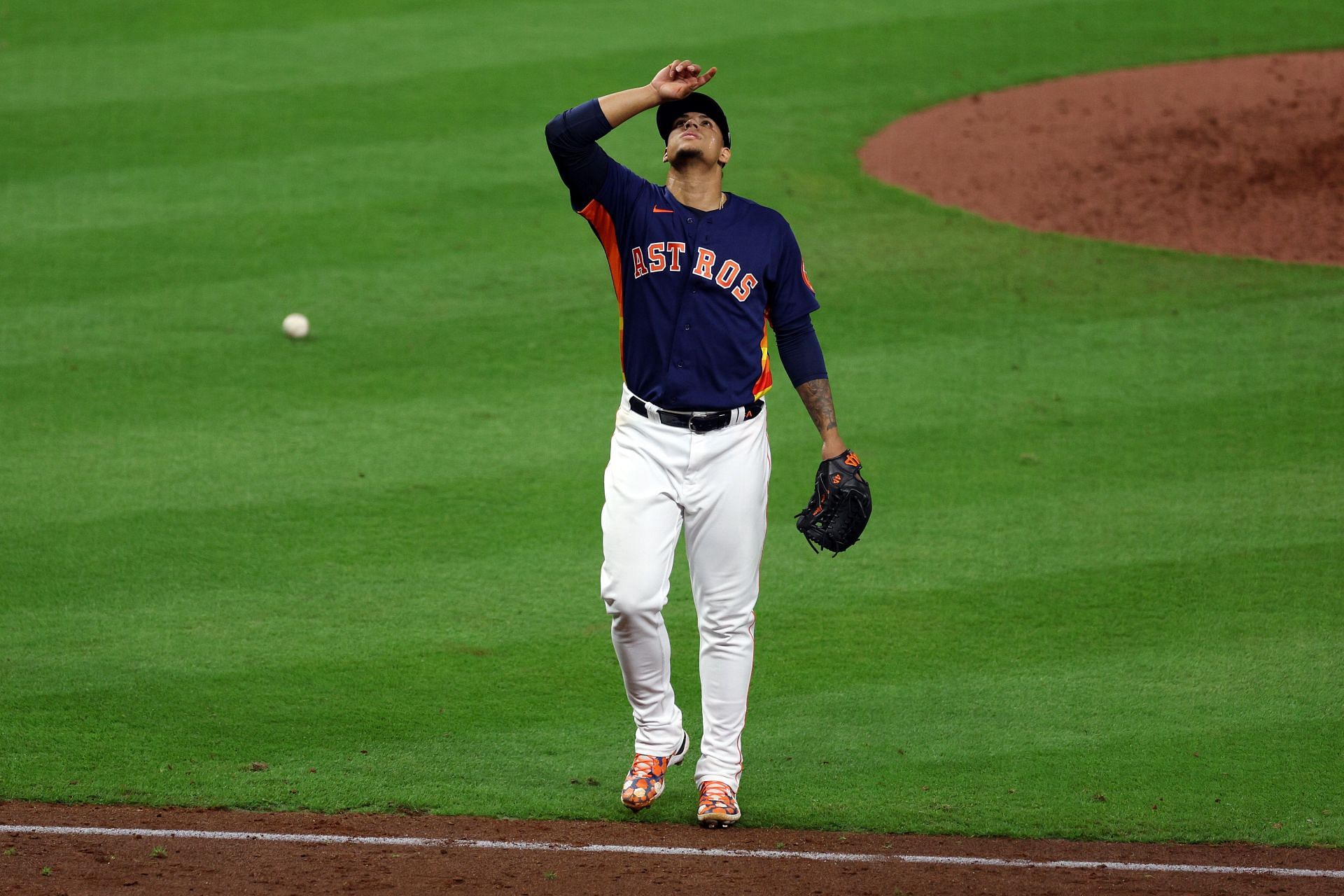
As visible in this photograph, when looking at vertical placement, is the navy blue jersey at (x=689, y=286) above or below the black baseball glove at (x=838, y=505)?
above

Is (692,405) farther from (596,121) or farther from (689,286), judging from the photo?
(596,121)

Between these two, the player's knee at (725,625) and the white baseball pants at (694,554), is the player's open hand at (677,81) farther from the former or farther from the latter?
the player's knee at (725,625)

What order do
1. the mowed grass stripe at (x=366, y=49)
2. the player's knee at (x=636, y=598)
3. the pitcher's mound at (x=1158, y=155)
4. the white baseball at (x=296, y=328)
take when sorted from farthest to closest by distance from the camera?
the mowed grass stripe at (x=366, y=49)
the pitcher's mound at (x=1158, y=155)
the white baseball at (x=296, y=328)
the player's knee at (x=636, y=598)

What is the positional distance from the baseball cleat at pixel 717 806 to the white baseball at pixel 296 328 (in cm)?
526

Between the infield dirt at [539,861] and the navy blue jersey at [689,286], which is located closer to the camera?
the infield dirt at [539,861]

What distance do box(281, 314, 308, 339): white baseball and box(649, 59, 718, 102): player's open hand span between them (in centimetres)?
511

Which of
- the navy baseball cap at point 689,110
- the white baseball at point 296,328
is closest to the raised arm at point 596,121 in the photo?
the navy baseball cap at point 689,110

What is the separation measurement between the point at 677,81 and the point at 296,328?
203 inches

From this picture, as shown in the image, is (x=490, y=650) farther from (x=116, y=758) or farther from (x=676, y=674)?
(x=116, y=758)

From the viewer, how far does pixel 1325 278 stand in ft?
34.1

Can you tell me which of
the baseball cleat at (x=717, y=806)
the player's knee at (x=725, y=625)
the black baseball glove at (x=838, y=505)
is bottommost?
the baseball cleat at (x=717, y=806)

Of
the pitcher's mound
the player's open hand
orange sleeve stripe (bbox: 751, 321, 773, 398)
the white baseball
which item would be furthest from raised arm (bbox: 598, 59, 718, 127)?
the pitcher's mound

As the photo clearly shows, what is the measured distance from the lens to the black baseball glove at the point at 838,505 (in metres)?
4.83

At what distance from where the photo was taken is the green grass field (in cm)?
525
